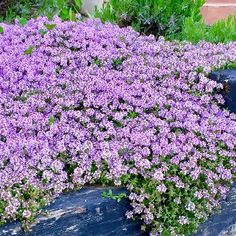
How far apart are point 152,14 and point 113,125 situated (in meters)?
2.03

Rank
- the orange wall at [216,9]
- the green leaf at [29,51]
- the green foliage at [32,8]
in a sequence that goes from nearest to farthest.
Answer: the green leaf at [29,51] → the green foliage at [32,8] → the orange wall at [216,9]

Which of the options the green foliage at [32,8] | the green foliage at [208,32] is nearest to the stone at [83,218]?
the green foliage at [208,32]

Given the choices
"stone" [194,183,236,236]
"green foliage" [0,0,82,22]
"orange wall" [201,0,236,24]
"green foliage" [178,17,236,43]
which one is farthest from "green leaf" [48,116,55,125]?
"orange wall" [201,0,236,24]

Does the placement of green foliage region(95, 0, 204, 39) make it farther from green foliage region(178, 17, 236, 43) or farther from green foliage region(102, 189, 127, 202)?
green foliage region(102, 189, 127, 202)

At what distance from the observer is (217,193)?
8.20 feet

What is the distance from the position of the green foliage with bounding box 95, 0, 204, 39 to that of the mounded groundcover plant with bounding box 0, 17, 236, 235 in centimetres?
106

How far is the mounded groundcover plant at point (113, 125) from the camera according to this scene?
2.24m

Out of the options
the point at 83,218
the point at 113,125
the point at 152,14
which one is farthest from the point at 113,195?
the point at 152,14

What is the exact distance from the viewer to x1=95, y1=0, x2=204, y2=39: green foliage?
14.3 feet

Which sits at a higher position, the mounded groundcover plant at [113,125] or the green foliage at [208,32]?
the green foliage at [208,32]

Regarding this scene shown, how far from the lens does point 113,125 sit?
2.56 metres

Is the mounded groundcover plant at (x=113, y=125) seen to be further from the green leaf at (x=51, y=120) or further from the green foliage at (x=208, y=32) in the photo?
the green foliage at (x=208, y=32)

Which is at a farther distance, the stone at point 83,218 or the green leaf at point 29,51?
the green leaf at point 29,51

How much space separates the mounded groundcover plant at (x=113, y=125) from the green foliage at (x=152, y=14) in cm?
106
